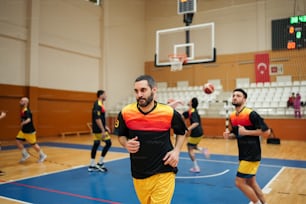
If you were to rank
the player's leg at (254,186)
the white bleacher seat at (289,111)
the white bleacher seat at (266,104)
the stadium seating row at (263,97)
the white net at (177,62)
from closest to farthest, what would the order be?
the player's leg at (254,186), the white net at (177,62), the white bleacher seat at (289,111), the stadium seating row at (263,97), the white bleacher seat at (266,104)

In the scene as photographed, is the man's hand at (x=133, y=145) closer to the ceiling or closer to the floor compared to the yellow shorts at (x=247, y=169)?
closer to the ceiling

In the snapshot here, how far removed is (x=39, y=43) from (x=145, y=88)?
1444 centimetres

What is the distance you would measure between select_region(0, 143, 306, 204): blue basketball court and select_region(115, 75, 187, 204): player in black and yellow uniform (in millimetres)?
2200

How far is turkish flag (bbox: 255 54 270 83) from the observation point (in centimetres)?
1752

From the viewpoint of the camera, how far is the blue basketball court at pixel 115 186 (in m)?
4.98

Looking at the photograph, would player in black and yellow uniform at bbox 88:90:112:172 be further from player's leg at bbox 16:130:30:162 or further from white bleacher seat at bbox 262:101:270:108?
white bleacher seat at bbox 262:101:270:108

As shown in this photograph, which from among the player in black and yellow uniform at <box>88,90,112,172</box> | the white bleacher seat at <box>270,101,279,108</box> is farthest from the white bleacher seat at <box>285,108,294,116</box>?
the player in black and yellow uniform at <box>88,90,112,172</box>

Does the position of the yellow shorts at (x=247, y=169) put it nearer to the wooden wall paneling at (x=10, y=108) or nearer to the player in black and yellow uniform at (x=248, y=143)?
the player in black and yellow uniform at (x=248, y=143)

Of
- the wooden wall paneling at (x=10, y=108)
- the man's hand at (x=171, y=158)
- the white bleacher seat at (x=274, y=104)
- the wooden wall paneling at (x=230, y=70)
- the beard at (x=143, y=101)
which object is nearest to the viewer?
the beard at (x=143, y=101)

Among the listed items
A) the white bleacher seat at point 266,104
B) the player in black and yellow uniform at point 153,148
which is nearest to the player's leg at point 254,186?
the player in black and yellow uniform at point 153,148

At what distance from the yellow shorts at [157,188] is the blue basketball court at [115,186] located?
6.99 ft

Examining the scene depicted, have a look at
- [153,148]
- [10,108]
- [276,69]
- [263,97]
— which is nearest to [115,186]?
[153,148]

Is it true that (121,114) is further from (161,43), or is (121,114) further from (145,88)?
(161,43)

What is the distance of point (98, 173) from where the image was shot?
Result: 23.2 feet
